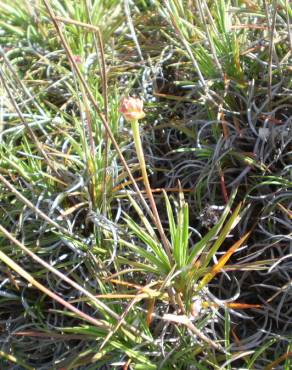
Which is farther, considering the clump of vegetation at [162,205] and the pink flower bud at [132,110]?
the clump of vegetation at [162,205]

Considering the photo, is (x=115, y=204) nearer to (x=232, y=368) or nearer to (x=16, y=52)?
(x=232, y=368)

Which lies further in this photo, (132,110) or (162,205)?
(162,205)

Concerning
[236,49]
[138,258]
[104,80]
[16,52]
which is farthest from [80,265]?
[16,52]

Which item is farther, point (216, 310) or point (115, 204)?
point (115, 204)

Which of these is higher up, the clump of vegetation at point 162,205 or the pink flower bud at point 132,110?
the pink flower bud at point 132,110

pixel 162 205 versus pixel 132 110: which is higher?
pixel 132 110

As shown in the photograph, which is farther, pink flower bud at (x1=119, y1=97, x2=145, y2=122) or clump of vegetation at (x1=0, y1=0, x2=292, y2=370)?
clump of vegetation at (x1=0, y1=0, x2=292, y2=370)

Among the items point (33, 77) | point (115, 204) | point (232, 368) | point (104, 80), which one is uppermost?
point (104, 80)

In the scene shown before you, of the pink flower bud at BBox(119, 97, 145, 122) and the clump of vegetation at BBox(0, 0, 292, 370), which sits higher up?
the pink flower bud at BBox(119, 97, 145, 122)
